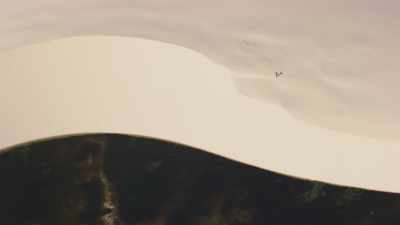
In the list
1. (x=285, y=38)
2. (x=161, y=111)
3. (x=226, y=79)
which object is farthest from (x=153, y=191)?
(x=285, y=38)

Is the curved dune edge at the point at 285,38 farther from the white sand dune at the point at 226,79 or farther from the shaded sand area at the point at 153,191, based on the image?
the shaded sand area at the point at 153,191

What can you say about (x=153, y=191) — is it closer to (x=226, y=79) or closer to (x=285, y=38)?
(x=226, y=79)

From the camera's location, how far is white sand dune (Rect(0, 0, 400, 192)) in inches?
25.3

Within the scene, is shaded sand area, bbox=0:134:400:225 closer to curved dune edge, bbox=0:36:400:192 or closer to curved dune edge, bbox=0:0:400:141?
curved dune edge, bbox=0:36:400:192

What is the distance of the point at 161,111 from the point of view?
26.1 inches

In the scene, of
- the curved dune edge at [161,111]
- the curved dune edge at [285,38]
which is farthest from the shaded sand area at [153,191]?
the curved dune edge at [285,38]

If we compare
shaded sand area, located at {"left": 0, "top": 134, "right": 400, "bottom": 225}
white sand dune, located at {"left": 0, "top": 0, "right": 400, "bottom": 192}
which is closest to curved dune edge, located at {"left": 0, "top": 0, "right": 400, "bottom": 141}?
white sand dune, located at {"left": 0, "top": 0, "right": 400, "bottom": 192}

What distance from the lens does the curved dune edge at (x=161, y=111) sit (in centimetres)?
63

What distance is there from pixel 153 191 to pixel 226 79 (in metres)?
0.21

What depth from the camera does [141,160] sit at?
622mm

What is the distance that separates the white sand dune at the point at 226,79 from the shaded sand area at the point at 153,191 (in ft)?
0.05

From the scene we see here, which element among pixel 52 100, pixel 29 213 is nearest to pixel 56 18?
pixel 52 100

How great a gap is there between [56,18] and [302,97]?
40cm

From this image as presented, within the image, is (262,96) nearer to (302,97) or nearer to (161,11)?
(302,97)
